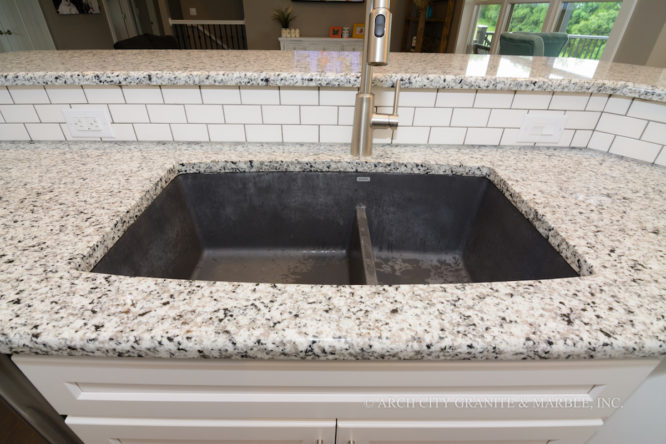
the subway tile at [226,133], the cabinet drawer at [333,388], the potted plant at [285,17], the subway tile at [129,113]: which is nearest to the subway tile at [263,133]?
the subway tile at [226,133]

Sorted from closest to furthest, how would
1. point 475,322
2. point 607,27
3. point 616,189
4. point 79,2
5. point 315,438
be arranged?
1. point 475,322
2. point 315,438
3. point 616,189
4. point 607,27
5. point 79,2

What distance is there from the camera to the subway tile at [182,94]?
0.76m

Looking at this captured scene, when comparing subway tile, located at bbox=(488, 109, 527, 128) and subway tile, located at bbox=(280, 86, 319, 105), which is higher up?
subway tile, located at bbox=(280, 86, 319, 105)

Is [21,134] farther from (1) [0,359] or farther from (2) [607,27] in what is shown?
(2) [607,27]

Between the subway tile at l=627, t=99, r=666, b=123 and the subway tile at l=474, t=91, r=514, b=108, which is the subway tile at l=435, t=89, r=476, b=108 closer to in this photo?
the subway tile at l=474, t=91, r=514, b=108

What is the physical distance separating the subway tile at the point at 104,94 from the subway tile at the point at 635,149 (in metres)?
1.26

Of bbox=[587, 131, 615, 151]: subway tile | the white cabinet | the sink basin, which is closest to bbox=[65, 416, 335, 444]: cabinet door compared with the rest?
the white cabinet

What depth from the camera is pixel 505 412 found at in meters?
0.43

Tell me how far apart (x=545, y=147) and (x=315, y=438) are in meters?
0.89

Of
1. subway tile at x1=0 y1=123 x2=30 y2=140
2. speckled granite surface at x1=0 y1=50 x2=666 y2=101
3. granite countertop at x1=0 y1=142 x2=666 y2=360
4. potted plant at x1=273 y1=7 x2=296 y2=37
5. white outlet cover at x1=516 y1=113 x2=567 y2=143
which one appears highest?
potted plant at x1=273 y1=7 x2=296 y2=37

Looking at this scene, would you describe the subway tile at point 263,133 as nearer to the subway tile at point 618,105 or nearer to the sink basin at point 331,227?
the sink basin at point 331,227

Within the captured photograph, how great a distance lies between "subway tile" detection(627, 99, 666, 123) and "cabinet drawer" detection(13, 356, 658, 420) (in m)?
0.65

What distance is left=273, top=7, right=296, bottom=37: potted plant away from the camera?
171 inches

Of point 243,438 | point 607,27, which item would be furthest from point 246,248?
point 607,27
